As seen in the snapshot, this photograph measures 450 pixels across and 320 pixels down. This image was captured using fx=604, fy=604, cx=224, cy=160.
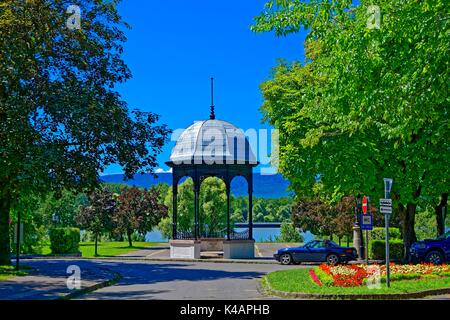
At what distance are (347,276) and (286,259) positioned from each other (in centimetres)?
1415

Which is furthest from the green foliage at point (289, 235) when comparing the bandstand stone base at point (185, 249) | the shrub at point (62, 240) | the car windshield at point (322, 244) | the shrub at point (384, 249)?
the car windshield at point (322, 244)

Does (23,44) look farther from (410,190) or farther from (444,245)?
(444,245)

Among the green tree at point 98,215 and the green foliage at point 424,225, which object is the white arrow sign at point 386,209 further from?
the green foliage at point 424,225

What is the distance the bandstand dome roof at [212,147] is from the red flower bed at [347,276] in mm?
19879

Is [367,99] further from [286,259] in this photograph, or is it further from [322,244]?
[286,259]

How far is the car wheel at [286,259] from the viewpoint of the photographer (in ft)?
105

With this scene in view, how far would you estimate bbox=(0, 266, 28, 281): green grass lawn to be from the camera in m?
22.4

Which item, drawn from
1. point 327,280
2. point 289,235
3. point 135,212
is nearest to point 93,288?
point 327,280

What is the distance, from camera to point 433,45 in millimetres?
13219

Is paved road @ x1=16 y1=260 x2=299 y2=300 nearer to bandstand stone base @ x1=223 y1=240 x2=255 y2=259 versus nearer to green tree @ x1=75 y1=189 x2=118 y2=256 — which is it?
bandstand stone base @ x1=223 y1=240 x2=255 y2=259

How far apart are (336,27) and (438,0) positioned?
19.2 feet
